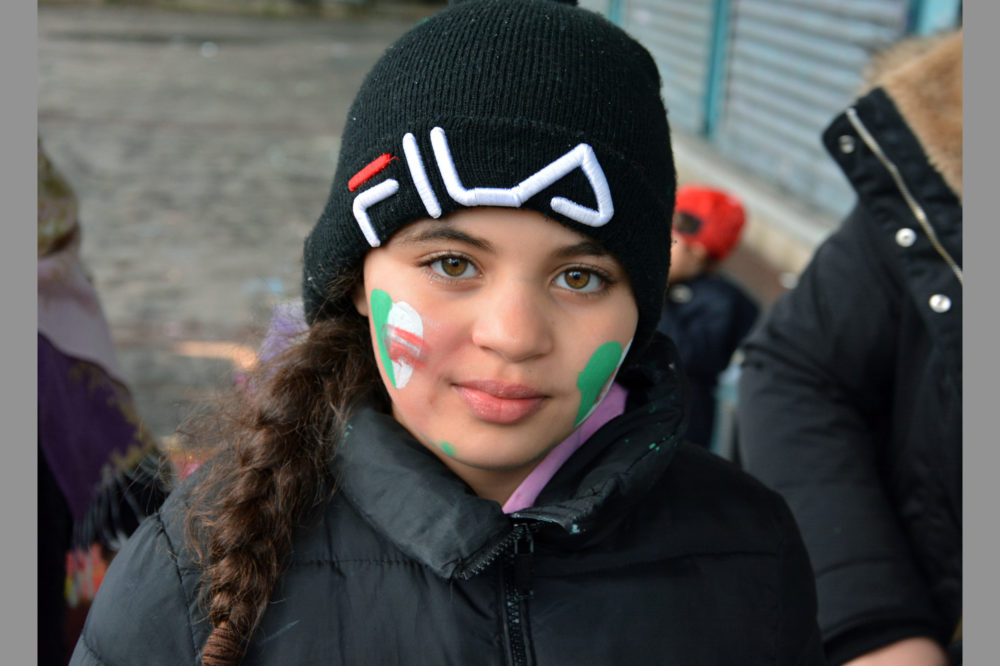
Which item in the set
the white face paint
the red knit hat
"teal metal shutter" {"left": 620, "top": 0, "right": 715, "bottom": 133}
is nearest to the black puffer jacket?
the white face paint

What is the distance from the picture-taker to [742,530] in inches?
63.0

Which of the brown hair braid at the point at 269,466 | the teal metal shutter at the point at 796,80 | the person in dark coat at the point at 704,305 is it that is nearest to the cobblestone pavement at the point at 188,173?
the brown hair braid at the point at 269,466

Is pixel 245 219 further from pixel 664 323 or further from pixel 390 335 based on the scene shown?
pixel 390 335

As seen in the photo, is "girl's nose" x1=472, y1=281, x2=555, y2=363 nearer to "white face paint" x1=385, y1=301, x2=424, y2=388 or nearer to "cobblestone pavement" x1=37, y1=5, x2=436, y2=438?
"white face paint" x1=385, y1=301, x2=424, y2=388

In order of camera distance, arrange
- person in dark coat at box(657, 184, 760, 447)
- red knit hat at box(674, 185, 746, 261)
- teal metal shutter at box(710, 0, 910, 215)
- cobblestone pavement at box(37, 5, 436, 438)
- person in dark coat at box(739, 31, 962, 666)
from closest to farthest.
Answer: person in dark coat at box(739, 31, 962, 666) < person in dark coat at box(657, 184, 760, 447) < red knit hat at box(674, 185, 746, 261) < cobblestone pavement at box(37, 5, 436, 438) < teal metal shutter at box(710, 0, 910, 215)

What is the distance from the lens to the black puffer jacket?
1.37 meters

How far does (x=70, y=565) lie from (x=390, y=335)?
4.07ft

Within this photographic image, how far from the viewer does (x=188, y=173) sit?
8672 mm

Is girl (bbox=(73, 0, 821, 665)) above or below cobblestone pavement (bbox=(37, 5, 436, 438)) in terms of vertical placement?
above

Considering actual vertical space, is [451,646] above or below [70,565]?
above

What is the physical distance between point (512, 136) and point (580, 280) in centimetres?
23

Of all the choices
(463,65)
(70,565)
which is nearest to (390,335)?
(463,65)

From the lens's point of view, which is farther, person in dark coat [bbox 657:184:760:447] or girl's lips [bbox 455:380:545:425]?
person in dark coat [bbox 657:184:760:447]

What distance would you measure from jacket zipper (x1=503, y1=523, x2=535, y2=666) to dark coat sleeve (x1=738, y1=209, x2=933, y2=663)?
66 cm
